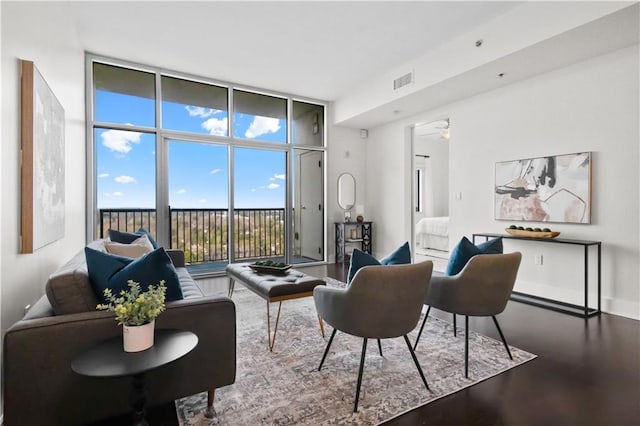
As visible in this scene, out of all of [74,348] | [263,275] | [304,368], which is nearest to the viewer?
[74,348]

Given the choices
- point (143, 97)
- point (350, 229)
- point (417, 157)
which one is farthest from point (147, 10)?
point (417, 157)

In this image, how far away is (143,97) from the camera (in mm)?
4871

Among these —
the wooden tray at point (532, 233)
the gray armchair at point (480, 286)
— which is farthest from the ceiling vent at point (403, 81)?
the gray armchair at point (480, 286)

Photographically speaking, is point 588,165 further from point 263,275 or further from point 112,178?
point 112,178

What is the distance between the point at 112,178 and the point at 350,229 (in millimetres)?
4094

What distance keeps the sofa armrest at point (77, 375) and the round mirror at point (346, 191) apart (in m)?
5.00

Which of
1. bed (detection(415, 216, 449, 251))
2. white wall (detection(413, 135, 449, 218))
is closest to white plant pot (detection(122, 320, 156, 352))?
bed (detection(415, 216, 449, 251))

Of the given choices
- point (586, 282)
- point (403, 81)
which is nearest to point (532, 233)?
point (586, 282)

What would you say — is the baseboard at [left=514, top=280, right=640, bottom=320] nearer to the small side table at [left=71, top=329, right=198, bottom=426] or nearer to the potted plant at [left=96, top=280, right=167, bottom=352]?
the small side table at [left=71, top=329, right=198, bottom=426]

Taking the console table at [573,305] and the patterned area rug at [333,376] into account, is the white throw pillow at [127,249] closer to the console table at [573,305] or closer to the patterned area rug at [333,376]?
the patterned area rug at [333,376]

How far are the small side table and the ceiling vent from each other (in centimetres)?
434

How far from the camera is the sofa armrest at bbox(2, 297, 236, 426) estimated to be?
1.36m

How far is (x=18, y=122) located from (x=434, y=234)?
6.77m

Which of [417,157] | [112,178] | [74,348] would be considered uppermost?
[417,157]
